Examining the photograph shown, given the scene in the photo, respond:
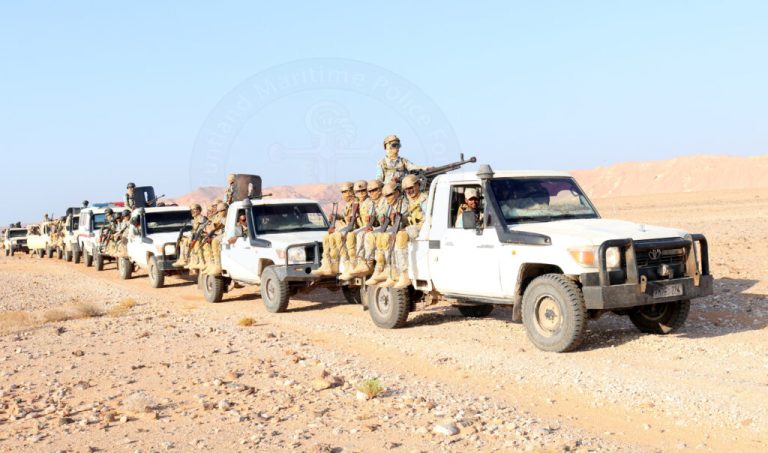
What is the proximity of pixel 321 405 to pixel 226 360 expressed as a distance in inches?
93.8

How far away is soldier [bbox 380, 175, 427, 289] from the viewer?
10.0 metres

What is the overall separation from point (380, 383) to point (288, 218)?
729 cm

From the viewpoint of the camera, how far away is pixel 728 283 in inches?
523

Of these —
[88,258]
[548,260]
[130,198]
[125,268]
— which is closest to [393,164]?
[548,260]

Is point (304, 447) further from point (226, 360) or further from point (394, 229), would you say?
point (394, 229)

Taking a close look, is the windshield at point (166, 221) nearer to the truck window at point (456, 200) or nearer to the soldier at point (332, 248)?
the soldier at point (332, 248)

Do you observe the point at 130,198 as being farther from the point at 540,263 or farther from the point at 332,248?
the point at 540,263

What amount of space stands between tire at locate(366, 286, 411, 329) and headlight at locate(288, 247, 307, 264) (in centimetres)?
185

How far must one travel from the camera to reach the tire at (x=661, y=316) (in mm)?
8766

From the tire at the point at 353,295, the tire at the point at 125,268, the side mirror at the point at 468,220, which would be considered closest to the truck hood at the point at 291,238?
the tire at the point at 353,295

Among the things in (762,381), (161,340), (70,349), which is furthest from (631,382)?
(70,349)

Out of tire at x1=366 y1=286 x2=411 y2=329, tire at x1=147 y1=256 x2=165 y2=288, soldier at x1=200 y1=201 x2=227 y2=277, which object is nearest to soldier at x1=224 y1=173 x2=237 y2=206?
soldier at x1=200 y1=201 x2=227 y2=277

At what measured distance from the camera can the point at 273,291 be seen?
41.7 feet

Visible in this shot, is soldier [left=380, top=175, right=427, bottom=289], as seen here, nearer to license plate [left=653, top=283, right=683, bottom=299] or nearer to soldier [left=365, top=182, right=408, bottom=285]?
soldier [left=365, top=182, right=408, bottom=285]
